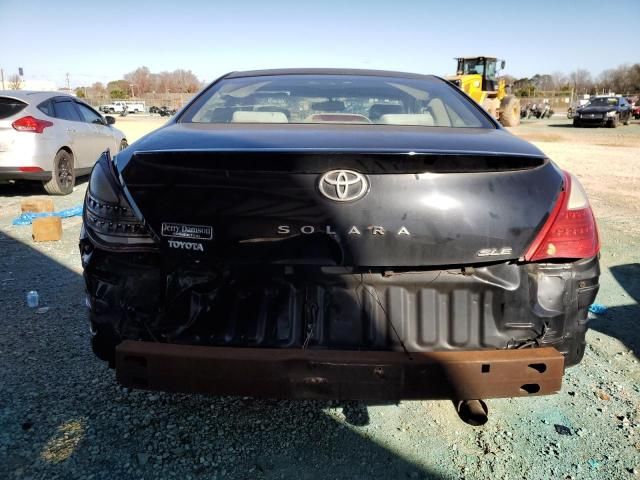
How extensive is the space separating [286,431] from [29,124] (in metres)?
6.87

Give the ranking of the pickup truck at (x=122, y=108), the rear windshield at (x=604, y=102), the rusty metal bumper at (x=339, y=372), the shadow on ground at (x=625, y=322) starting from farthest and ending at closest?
the pickup truck at (x=122, y=108)
the rear windshield at (x=604, y=102)
the shadow on ground at (x=625, y=322)
the rusty metal bumper at (x=339, y=372)

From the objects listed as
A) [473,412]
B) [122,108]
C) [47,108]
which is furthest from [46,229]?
[122,108]

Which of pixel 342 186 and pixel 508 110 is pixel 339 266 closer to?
pixel 342 186

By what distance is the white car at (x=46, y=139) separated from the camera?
734 cm

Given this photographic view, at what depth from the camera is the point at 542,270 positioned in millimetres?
1947

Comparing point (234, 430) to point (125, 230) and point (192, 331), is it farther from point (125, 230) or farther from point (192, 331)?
point (125, 230)

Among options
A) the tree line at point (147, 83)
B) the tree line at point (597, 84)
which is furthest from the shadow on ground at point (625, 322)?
the tree line at point (147, 83)

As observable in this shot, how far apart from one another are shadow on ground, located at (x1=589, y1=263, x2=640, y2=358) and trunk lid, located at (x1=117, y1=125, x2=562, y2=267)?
2.02m

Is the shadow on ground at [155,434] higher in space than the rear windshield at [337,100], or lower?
lower

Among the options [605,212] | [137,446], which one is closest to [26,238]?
[137,446]

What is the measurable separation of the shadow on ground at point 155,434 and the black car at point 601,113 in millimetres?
31330

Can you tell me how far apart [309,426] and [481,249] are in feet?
3.97

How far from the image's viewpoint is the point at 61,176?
26.5ft

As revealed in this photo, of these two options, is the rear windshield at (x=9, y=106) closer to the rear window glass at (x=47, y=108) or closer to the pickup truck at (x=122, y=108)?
the rear window glass at (x=47, y=108)
